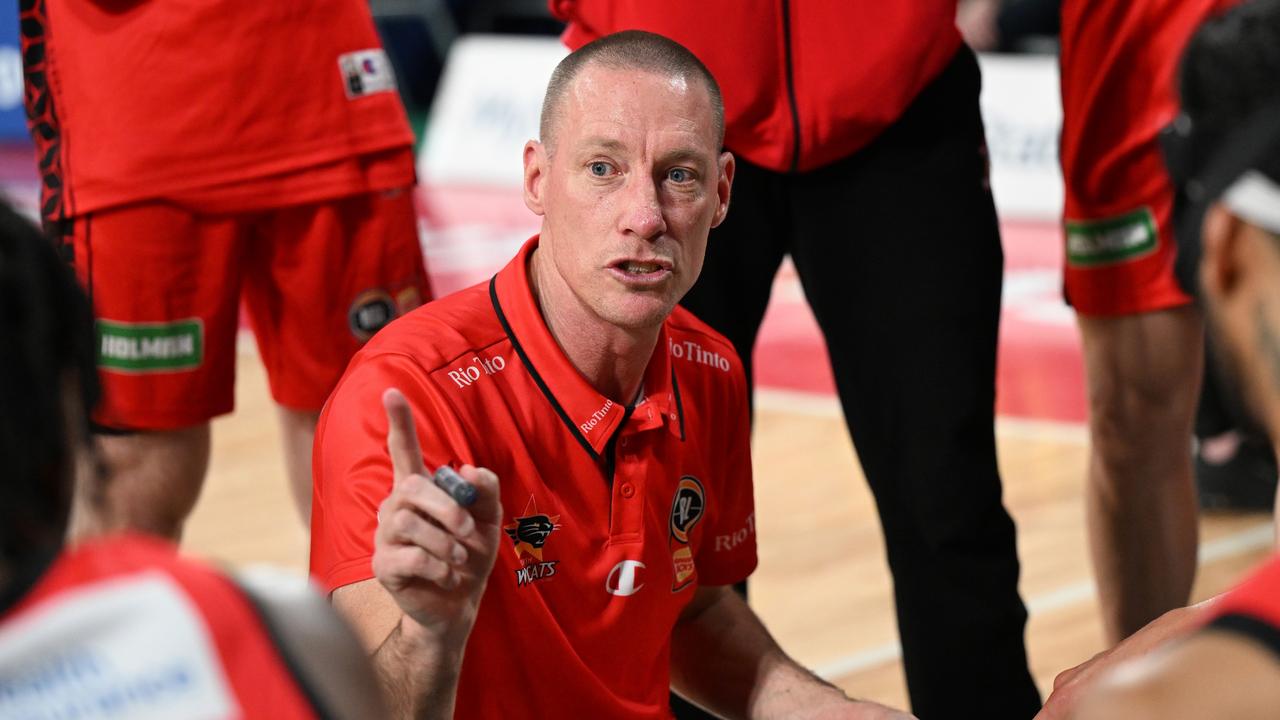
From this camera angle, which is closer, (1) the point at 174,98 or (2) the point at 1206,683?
(2) the point at 1206,683

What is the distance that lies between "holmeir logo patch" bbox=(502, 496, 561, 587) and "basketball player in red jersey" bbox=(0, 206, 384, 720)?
1.15 meters

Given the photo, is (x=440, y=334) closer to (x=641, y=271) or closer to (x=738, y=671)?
(x=641, y=271)

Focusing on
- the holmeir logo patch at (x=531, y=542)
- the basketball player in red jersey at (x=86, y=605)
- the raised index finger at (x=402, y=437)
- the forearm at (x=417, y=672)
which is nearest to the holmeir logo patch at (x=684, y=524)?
the holmeir logo patch at (x=531, y=542)

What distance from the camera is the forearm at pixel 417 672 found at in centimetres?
210

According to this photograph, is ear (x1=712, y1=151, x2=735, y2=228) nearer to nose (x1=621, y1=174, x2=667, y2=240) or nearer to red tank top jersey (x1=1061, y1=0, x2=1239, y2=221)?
nose (x1=621, y1=174, x2=667, y2=240)

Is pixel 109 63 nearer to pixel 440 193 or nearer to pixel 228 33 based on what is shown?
pixel 228 33

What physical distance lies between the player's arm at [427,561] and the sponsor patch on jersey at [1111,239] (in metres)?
1.91

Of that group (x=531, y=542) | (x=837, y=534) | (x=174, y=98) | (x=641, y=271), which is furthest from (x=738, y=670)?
(x=837, y=534)

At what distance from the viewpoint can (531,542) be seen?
8.23ft

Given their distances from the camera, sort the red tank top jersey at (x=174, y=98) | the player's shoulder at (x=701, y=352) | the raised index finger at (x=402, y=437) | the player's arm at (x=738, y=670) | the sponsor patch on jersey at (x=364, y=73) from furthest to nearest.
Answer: the sponsor patch on jersey at (x=364, y=73), the red tank top jersey at (x=174, y=98), the player's shoulder at (x=701, y=352), the player's arm at (x=738, y=670), the raised index finger at (x=402, y=437)

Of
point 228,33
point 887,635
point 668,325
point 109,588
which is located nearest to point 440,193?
point 887,635

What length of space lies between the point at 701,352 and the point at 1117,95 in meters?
1.15

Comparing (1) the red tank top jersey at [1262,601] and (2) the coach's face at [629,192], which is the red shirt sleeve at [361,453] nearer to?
(2) the coach's face at [629,192]

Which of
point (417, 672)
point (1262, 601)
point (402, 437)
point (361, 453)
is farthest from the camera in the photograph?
point (361, 453)
